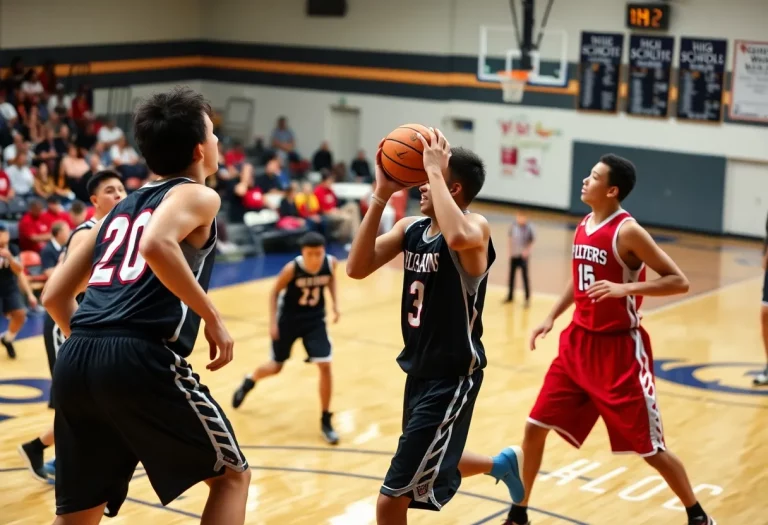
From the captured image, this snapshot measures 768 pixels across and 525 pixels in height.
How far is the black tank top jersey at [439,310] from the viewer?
4.71 meters

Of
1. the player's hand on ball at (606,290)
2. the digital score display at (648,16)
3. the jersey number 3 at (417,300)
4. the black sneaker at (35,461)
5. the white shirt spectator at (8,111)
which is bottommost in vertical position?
the black sneaker at (35,461)

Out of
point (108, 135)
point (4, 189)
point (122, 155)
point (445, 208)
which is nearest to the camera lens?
point (445, 208)

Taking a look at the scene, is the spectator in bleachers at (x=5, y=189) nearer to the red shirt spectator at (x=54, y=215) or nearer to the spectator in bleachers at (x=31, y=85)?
the red shirt spectator at (x=54, y=215)

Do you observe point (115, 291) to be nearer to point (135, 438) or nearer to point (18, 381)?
point (135, 438)

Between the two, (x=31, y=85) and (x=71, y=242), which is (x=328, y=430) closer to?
(x=71, y=242)

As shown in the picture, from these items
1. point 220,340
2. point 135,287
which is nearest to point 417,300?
point 220,340

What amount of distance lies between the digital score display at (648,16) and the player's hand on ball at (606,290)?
15312mm

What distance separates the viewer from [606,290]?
5781mm

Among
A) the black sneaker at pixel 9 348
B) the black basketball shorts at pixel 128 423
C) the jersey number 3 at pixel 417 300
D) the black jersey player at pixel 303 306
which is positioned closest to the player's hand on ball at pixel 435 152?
the jersey number 3 at pixel 417 300

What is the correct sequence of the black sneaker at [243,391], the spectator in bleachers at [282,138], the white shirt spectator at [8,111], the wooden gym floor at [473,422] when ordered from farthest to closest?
the spectator in bleachers at [282,138] < the white shirt spectator at [8,111] < the black sneaker at [243,391] < the wooden gym floor at [473,422]

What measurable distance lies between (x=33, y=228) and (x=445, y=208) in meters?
10.5

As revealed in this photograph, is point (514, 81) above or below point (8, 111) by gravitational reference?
above

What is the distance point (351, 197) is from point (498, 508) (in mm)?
12894

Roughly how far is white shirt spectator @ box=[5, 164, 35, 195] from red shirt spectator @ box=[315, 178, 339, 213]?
4.74m
